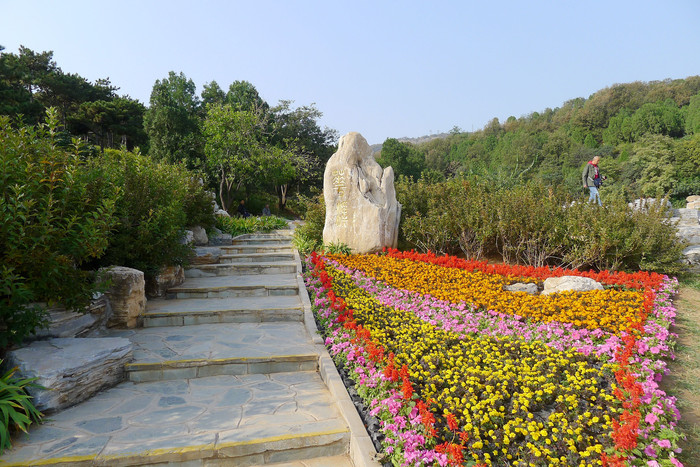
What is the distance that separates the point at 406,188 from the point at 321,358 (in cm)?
677

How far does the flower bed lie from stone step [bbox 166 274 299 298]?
71cm

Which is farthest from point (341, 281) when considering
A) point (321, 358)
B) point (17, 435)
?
point (17, 435)

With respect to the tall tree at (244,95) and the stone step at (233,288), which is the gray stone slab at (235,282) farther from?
the tall tree at (244,95)

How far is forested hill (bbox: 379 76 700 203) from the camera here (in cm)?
3105

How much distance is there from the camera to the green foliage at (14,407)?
105 inches

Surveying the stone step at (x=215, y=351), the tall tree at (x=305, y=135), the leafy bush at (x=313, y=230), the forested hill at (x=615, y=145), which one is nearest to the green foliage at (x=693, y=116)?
the forested hill at (x=615, y=145)

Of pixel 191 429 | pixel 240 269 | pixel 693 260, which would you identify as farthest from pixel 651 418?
pixel 693 260

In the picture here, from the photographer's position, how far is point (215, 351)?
13.8 ft

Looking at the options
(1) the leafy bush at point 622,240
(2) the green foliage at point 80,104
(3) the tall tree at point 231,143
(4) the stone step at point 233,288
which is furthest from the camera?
(2) the green foliage at point 80,104

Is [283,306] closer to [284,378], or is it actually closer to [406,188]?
[284,378]

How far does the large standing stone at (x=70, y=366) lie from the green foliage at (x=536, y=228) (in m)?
6.43

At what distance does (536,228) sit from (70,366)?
7652 mm

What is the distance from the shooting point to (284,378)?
12.9 feet

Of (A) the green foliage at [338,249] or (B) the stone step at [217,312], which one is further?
(A) the green foliage at [338,249]
